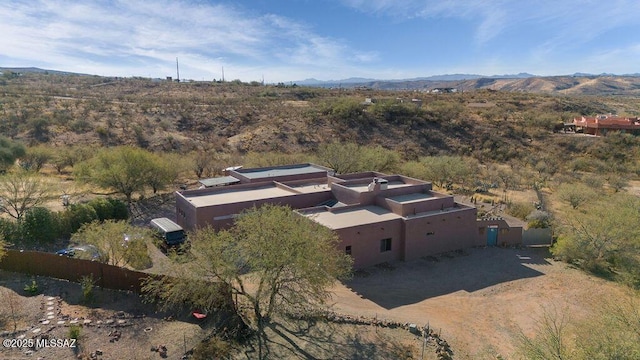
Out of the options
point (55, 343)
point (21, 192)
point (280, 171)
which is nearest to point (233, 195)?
point (280, 171)

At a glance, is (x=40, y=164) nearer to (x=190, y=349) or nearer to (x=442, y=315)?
(x=190, y=349)

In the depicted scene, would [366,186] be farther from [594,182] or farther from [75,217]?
[594,182]

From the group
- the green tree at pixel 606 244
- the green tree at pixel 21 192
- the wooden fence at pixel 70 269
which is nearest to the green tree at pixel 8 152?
the green tree at pixel 21 192

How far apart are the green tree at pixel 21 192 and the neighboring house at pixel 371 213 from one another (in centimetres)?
912

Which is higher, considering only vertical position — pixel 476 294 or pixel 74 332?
pixel 74 332

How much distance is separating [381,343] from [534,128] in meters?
68.5

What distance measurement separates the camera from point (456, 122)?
241 feet

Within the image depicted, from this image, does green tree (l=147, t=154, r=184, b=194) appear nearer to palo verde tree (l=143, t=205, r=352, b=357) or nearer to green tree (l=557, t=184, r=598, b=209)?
palo verde tree (l=143, t=205, r=352, b=357)

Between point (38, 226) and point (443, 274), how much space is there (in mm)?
24211

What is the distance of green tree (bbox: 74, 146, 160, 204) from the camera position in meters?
33.5

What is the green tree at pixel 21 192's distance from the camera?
27.5 meters

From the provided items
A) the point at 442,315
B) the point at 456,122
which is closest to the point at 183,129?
the point at 456,122

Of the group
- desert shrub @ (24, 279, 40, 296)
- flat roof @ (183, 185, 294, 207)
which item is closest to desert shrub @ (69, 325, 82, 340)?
desert shrub @ (24, 279, 40, 296)

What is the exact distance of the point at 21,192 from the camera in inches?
1105
